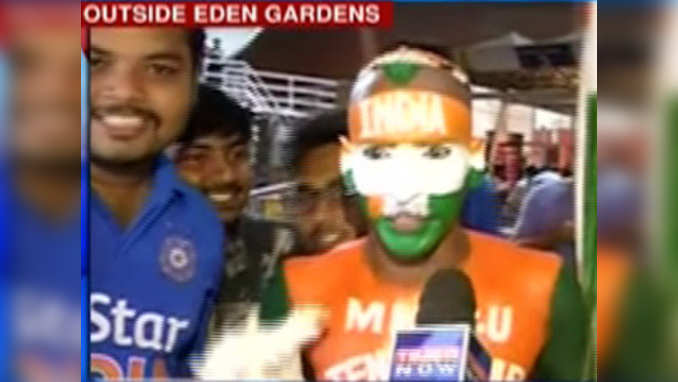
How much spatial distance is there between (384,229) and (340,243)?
73 mm

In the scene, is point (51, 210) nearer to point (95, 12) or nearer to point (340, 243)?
point (95, 12)

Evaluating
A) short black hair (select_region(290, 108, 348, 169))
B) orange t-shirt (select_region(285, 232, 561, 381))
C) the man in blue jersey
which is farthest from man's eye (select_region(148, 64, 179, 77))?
orange t-shirt (select_region(285, 232, 561, 381))

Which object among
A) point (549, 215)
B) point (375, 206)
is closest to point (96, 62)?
point (375, 206)

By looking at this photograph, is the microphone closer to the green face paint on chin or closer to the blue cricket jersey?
the green face paint on chin

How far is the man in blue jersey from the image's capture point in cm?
154

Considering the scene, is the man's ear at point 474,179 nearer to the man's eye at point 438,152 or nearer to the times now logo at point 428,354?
the man's eye at point 438,152

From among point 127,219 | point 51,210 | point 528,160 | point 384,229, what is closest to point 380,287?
point 384,229

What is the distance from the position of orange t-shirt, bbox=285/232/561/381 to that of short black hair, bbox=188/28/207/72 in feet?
1.13

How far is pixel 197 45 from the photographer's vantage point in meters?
1.55

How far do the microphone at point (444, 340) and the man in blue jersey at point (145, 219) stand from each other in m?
0.33

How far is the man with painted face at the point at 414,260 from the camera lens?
1.56 meters

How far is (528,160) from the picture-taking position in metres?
1.57

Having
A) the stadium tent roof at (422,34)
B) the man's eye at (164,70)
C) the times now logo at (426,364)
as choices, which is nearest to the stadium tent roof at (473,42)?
the stadium tent roof at (422,34)

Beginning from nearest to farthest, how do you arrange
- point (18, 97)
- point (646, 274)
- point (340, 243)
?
1. point (18, 97)
2. point (646, 274)
3. point (340, 243)
